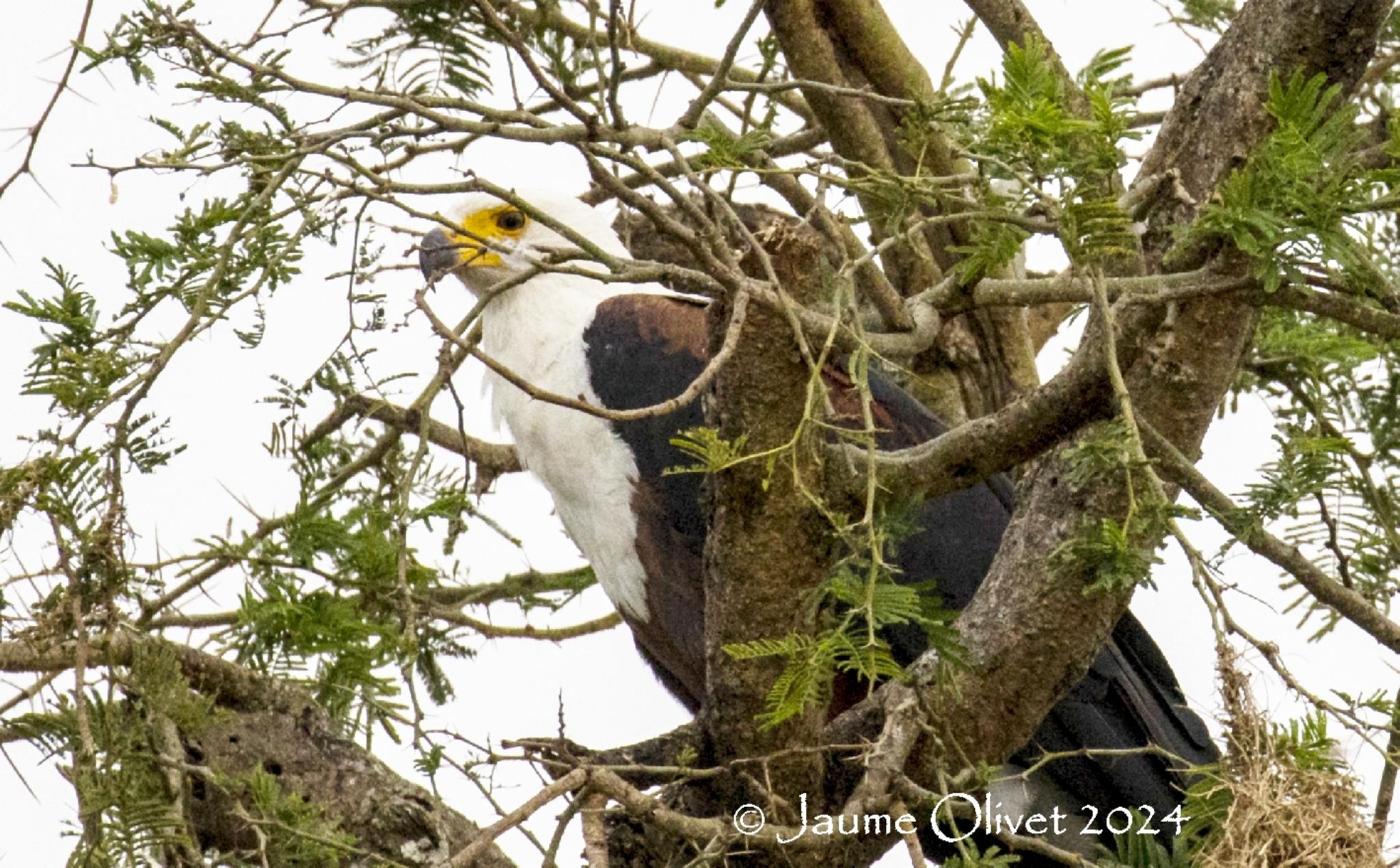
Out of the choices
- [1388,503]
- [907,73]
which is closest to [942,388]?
[907,73]

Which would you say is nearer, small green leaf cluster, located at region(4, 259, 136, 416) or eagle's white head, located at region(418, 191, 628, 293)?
small green leaf cluster, located at region(4, 259, 136, 416)

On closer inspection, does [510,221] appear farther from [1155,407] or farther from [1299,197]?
[1299,197]

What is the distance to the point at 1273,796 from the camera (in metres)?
1.96

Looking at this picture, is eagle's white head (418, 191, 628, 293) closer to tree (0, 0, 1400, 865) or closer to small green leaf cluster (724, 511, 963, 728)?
tree (0, 0, 1400, 865)

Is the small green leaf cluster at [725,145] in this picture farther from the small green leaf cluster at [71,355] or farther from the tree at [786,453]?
the small green leaf cluster at [71,355]

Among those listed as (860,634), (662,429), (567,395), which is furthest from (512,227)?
(860,634)

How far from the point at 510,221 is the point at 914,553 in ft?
4.18

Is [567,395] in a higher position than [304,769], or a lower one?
higher

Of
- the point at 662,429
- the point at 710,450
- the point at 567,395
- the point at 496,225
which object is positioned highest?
the point at 496,225

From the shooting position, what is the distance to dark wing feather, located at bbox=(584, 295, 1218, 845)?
3.18 meters

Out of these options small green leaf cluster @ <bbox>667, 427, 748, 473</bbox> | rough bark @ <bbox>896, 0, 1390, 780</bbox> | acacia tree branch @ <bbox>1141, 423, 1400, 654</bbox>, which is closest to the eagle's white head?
rough bark @ <bbox>896, 0, 1390, 780</bbox>

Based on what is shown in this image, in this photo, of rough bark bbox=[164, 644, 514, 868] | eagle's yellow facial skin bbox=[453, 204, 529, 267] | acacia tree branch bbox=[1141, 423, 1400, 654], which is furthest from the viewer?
eagle's yellow facial skin bbox=[453, 204, 529, 267]

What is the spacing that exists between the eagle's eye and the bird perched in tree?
0.07 m

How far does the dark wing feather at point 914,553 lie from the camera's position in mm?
3178
